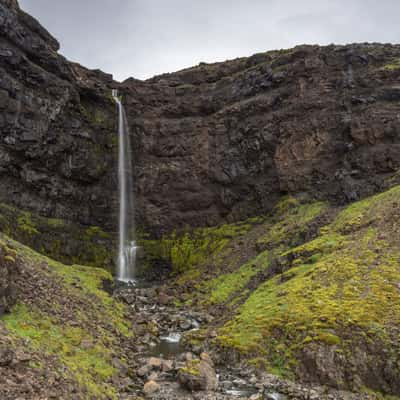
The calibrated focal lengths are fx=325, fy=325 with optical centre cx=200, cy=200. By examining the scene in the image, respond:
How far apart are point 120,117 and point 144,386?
44.2 meters

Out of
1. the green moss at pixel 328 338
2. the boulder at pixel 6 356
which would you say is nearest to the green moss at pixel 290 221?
the green moss at pixel 328 338

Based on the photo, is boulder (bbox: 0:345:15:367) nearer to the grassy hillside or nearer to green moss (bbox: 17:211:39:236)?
the grassy hillside

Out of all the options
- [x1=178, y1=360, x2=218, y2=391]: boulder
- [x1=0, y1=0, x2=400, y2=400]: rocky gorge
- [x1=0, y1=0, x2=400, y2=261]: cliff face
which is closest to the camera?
[x1=178, y1=360, x2=218, y2=391]: boulder

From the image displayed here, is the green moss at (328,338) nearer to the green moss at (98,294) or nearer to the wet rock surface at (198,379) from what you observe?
the wet rock surface at (198,379)

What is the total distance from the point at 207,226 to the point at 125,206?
41.4ft

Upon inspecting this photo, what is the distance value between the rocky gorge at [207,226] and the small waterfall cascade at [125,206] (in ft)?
3.64

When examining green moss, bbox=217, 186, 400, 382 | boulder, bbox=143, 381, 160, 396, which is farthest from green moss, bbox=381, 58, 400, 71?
boulder, bbox=143, 381, 160, 396

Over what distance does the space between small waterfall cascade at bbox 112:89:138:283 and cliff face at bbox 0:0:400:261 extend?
1.16m

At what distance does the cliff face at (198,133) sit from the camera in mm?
38375

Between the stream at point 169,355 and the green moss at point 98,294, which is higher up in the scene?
the green moss at point 98,294

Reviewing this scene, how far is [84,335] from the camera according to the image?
15.1 m

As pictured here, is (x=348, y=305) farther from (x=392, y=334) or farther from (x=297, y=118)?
(x=297, y=118)

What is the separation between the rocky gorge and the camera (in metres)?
13.5

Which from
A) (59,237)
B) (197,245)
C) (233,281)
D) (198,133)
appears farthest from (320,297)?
(198,133)
